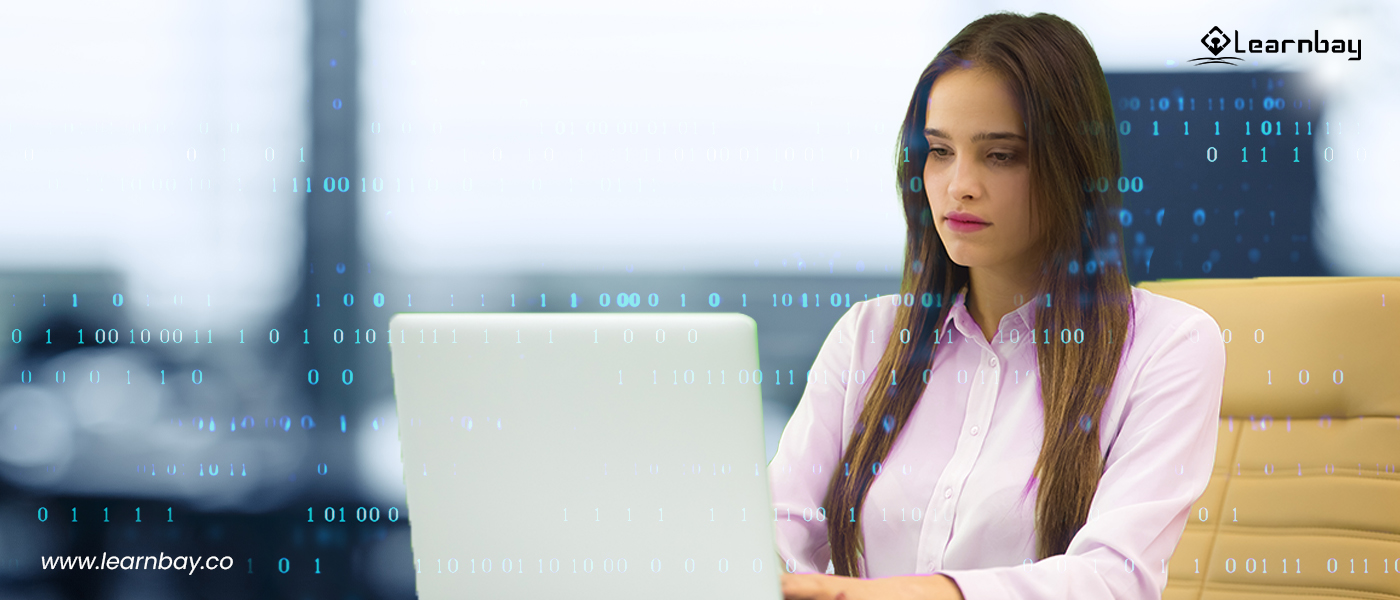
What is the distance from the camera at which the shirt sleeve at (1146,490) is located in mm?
678

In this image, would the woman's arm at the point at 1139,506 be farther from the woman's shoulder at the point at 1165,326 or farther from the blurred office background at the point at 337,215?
the blurred office background at the point at 337,215

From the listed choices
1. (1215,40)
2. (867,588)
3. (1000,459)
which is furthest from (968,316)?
(1215,40)

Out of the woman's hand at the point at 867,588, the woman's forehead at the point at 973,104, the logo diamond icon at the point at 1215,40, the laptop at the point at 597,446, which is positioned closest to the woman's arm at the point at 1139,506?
the woman's hand at the point at 867,588

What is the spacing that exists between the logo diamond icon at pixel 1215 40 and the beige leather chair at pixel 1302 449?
2.29 feet

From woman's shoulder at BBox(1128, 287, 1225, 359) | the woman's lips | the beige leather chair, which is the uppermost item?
the woman's lips

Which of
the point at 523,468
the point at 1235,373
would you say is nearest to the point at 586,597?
the point at 523,468

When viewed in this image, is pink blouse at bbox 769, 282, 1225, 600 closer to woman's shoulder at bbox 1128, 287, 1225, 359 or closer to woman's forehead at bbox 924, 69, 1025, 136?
woman's shoulder at bbox 1128, 287, 1225, 359

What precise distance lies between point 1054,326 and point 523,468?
0.58m

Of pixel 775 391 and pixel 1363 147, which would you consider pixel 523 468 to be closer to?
pixel 775 391

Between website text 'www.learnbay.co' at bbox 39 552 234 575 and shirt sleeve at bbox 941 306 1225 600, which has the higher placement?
shirt sleeve at bbox 941 306 1225 600

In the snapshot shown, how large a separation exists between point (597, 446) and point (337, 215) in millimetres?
1443

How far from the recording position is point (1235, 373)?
111 centimetres

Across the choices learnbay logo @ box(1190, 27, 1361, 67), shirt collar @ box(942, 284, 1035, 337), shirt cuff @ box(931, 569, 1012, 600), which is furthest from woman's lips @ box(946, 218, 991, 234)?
learnbay logo @ box(1190, 27, 1361, 67)

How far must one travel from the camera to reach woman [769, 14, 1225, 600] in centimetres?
79
